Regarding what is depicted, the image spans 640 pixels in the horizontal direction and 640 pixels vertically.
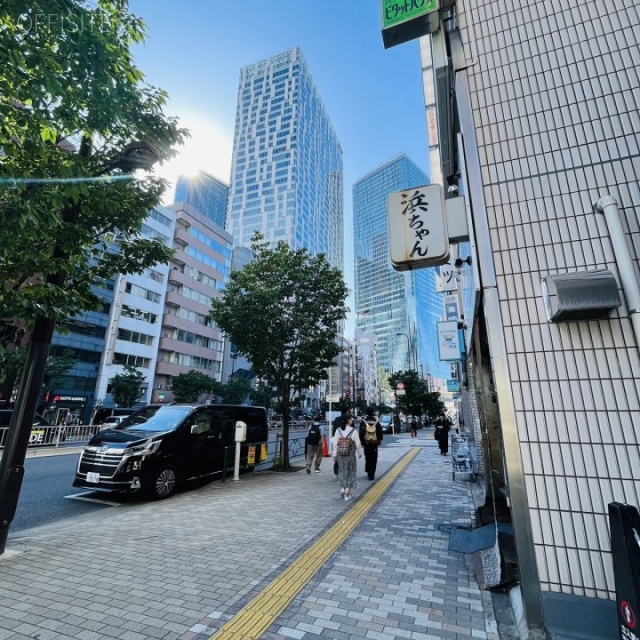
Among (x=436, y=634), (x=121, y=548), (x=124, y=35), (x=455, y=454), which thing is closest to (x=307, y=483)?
(x=455, y=454)

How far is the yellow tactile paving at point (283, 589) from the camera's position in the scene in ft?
9.14

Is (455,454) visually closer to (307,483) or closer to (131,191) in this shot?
(307,483)

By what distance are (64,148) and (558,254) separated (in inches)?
220

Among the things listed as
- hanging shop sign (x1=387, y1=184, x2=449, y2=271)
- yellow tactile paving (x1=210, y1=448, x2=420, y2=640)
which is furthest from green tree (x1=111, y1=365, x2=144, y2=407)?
hanging shop sign (x1=387, y1=184, x2=449, y2=271)

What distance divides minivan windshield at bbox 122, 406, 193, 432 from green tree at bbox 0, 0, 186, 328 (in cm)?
395

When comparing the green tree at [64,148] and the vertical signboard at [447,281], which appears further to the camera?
the vertical signboard at [447,281]

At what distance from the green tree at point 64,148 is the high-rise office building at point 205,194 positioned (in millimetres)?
114482

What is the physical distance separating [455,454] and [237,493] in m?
5.89

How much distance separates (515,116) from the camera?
3.42 metres

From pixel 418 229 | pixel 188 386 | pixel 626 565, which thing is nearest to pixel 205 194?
pixel 188 386

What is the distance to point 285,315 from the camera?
36.2 feet

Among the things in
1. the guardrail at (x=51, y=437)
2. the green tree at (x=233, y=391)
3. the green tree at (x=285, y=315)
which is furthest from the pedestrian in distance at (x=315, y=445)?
the green tree at (x=233, y=391)

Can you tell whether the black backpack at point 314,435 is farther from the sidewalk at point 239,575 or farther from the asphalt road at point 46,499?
the asphalt road at point 46,499

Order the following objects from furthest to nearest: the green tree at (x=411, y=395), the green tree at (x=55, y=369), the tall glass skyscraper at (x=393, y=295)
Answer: the tall glass skyscraper at (x=393, y=295) < the green tree at (x=411, y=395) < the green tree at (x=55, y=369)
